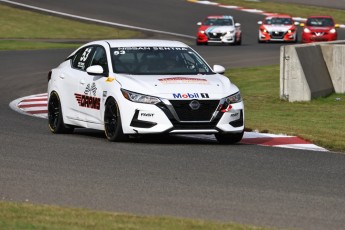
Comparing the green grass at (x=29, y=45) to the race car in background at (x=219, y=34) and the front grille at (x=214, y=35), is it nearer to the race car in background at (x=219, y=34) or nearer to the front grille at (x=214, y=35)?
the race car in background at (x=219, y=34)

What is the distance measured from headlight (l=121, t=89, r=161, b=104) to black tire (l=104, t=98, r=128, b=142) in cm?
21

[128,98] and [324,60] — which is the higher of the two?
[128,98]

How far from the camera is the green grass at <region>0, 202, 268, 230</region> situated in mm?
8375

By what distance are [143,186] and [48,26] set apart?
148ft

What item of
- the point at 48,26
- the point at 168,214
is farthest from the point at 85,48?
the point at 48,26

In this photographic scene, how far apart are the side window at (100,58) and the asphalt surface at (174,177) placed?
98 cm

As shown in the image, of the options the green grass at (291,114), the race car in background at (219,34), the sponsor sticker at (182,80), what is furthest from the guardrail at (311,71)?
the race car in background at (219,34)

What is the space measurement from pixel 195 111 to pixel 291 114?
5.80m

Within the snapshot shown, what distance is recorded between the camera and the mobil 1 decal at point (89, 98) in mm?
15492

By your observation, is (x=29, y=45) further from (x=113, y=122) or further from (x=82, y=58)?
(x=113, y=122)

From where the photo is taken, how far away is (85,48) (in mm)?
16703

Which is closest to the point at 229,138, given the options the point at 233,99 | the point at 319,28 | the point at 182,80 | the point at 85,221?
the point at 233,99

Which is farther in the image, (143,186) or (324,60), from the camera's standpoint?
(324,60)

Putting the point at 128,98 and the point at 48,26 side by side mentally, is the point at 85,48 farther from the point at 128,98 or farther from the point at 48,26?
the point at 48,26
